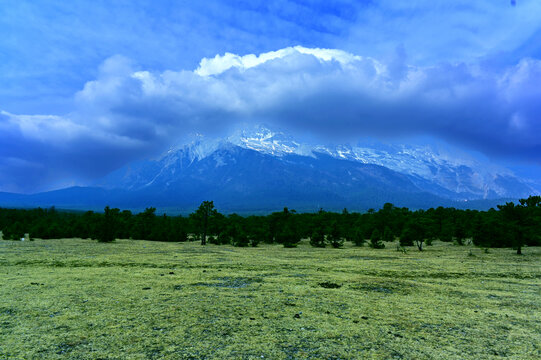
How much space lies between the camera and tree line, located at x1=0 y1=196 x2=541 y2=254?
38250 millimetres

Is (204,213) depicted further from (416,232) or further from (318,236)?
(416,232)

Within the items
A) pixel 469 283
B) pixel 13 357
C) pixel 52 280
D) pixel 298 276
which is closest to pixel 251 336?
pixel 13 357

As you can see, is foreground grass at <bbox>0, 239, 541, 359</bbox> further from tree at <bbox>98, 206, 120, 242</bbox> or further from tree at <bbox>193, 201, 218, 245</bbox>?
tree at <bbox>193, 201, 218, 245</bbox>

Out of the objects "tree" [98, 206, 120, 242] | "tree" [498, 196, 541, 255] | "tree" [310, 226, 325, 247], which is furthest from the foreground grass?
"tree" [98, 206, 120, 242]

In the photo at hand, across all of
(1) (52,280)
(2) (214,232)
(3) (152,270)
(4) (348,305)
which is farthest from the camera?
(2) (214,232)

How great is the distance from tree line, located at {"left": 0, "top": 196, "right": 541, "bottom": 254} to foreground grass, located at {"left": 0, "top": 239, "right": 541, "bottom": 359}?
22542mm

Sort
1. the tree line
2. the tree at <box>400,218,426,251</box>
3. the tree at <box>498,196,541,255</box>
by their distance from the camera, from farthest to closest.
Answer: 1. the tree at <box>400,218,426,251</box>
2. the tree line
3. the tree at <box>498,196,541,255</box>

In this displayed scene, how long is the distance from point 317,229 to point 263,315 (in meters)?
39.6

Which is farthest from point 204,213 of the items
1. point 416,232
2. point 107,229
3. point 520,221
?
point 520,221

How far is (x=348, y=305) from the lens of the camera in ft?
42.5

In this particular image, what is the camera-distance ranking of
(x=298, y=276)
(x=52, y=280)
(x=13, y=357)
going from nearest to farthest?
(x=13, y=357) < (x=52, y=280) < (x=298, y=276)

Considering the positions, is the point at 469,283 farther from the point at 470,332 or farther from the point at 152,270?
the point at 152,270

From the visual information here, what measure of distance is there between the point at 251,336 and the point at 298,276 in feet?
35.4

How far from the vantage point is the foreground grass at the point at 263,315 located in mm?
8547
